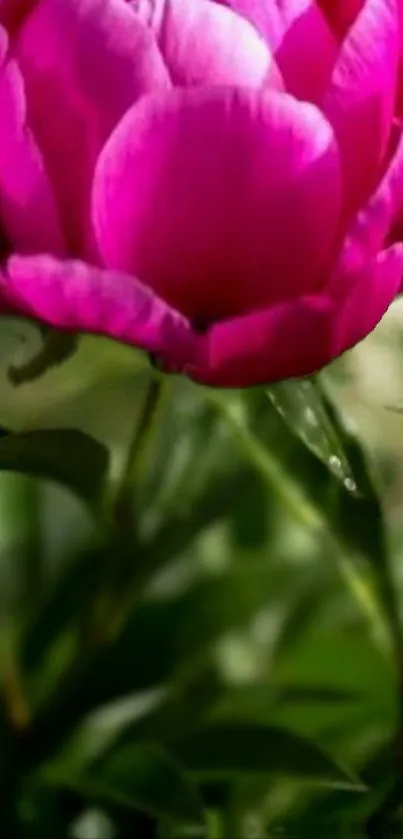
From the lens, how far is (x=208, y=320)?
0.26 metres

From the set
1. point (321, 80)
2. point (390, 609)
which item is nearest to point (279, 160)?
point (321, 80)

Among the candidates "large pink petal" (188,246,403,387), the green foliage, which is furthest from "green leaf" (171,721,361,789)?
"large pink petal" (188,246,403,387)

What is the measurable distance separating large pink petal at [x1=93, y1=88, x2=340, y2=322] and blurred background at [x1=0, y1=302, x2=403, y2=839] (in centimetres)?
5

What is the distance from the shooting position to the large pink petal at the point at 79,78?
233 mm

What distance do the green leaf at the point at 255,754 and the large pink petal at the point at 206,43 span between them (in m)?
0.16

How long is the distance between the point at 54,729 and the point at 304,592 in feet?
0.28

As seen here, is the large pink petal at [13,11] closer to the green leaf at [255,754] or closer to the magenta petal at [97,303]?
the magenta petal at [97,303]

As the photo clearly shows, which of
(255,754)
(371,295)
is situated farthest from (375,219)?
(255,754)

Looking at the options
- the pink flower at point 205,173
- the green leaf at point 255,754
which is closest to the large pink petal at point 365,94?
the pink flower at point 205,173

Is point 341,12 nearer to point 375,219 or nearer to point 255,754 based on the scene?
point 375,219

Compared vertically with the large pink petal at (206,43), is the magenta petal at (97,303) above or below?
below

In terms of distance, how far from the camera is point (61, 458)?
31 centimetres

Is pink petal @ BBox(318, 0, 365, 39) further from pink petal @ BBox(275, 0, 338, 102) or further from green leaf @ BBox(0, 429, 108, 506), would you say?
green leaf @ BBox(0, 429, 108, 506)

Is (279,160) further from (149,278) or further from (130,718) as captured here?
(130,718)
